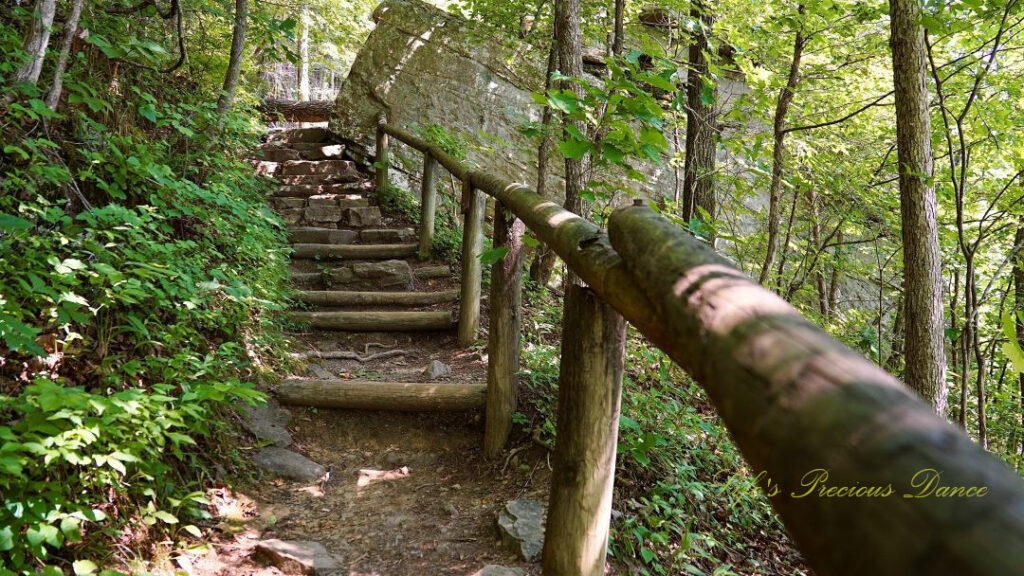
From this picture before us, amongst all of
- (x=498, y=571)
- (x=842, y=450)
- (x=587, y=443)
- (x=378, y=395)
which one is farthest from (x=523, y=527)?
(x=842, y=450)

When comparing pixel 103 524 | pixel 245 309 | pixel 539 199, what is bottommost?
pixel 103 524

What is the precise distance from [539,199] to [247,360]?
2.03 meters

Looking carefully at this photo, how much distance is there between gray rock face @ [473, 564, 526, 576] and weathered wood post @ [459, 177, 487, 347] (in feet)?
8.20

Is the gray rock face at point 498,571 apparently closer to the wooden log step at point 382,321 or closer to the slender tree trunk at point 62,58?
the wooden log step at point 382,321

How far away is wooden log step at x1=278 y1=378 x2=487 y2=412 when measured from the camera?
3490 mm

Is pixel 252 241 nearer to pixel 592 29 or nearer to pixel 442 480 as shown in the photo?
pixel 442 480

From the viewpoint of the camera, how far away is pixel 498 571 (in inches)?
89.0

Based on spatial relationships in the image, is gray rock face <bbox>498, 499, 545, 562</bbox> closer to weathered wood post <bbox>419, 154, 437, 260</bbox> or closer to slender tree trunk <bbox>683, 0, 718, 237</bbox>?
weathered wood post <bbox>419, 154, 437, 260</bbox>

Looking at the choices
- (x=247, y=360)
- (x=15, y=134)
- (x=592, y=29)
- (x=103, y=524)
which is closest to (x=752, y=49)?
(x=592, y=29)

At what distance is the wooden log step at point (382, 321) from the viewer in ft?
16.1

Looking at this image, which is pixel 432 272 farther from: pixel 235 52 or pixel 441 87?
pixel 441 87

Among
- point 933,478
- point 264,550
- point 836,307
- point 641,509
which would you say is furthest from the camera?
point 836,307

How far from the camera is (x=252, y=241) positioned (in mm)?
4613

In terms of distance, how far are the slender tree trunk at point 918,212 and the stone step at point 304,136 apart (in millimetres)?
7628
